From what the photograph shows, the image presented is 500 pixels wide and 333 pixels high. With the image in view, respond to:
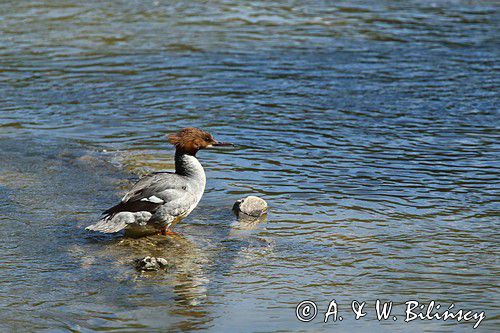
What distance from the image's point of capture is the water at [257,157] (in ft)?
20.5

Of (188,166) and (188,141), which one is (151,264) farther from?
(188,141)

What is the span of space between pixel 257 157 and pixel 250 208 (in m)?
1.99

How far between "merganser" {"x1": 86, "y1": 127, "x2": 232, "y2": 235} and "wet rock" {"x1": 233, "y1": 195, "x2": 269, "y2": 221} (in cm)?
43

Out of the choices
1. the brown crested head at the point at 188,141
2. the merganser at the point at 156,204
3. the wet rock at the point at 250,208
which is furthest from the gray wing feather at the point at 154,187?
the wet rock at the point at 250,208

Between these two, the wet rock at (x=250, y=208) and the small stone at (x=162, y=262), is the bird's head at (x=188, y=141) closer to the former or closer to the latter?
the wet rock at (x=250, y=208)

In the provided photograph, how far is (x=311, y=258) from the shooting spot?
6.99m

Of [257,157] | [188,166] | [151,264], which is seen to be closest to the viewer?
[151,264]

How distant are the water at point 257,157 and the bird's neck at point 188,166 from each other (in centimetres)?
44

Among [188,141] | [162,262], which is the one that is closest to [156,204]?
[188,141]

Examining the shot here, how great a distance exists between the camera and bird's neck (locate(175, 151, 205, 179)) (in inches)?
310

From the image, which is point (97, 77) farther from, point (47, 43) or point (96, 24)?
point (96, 24)

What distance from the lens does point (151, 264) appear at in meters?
6.64

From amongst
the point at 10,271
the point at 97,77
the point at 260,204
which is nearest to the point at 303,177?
the point at 260,204

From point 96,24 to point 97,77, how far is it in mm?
3598
